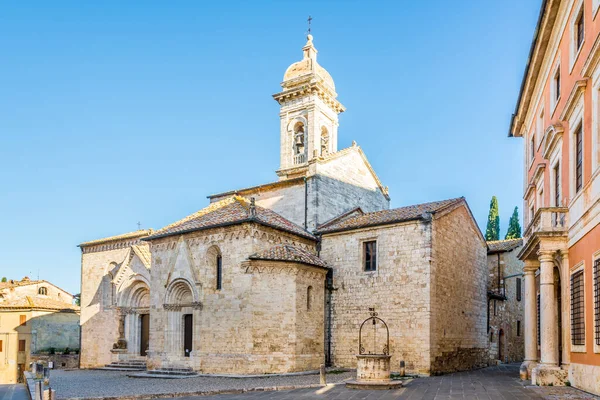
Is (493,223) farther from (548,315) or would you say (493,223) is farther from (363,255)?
(548,315)

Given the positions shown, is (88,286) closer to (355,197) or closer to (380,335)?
(355,197)

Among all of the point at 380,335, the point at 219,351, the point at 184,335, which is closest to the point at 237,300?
the point at 219,351

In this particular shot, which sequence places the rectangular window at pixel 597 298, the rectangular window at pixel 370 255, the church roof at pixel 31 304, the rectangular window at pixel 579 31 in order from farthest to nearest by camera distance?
the church roof at pixel 31 304 < the rectangular window at pixel 370 255 < the rectangular window at pixel 579 31 < the rectangular window at pixel 597 298

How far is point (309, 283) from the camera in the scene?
22266 mm

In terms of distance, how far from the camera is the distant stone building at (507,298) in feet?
95.9

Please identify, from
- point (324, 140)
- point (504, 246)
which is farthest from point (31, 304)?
point (504, 246)

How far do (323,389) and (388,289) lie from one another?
700cm

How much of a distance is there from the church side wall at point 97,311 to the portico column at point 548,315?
22037 mm

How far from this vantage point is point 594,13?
38.7 feet

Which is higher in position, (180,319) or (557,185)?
(557,185)

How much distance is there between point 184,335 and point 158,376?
199 centimetres

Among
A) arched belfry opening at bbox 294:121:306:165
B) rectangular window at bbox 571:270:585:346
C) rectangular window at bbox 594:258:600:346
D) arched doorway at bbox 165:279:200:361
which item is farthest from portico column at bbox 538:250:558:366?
arched belfry opening at bbox 294:121:306:165

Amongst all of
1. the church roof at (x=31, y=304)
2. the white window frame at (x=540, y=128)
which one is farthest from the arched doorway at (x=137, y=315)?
the white window frame at (x=540, y=128)

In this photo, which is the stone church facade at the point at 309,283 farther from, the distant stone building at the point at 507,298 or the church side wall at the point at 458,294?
the distant stone building at the point at 507,298
